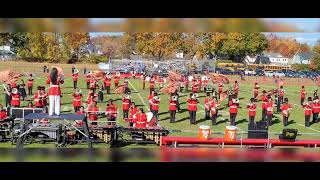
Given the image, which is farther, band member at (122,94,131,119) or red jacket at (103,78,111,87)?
red jacket at (103,78,111,87)

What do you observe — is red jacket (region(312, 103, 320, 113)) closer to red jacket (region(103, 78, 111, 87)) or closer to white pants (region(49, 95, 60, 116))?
red jacket (region(103, 78, 111, 87))

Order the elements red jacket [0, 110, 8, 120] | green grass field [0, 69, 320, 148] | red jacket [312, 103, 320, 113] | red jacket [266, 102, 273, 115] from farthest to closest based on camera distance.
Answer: red jacket [312, 103, 320, 113] → red jacket [266, 102, 273, 115] → green grass field [0, 69, 320, 148] → red jacket [0, 110, 8, 120]

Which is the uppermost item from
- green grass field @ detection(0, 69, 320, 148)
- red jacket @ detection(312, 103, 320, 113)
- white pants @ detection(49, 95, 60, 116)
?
white pants @ detection(49, 95, 60, 116)

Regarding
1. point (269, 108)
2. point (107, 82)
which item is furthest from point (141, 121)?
point (107, 82)

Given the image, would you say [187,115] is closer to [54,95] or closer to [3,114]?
[3,114]

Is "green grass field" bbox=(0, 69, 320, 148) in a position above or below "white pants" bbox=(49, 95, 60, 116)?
below

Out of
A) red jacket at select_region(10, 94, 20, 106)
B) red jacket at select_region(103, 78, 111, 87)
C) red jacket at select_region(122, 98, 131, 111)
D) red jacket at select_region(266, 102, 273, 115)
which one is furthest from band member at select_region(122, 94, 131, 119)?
red jacket at select_region(103, 78, 111, 87)

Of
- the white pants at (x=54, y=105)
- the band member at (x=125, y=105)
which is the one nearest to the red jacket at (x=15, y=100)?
the band member at (x=125, y=105)

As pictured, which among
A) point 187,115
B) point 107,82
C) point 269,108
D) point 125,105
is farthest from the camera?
point 107,82

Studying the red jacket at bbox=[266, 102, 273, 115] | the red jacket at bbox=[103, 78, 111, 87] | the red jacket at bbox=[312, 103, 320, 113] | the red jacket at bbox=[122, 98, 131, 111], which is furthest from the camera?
the red jacket at bbox=[103, 78, 111, 87]

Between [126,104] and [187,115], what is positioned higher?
[126,104]

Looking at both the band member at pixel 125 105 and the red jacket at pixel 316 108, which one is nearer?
the band member at pixel 125 105

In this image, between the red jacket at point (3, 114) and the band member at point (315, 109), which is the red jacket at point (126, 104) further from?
the band member at point (315, 109)

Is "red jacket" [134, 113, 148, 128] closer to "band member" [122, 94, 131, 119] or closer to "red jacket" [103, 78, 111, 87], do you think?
"band member" [122, 94, 131, 119]
